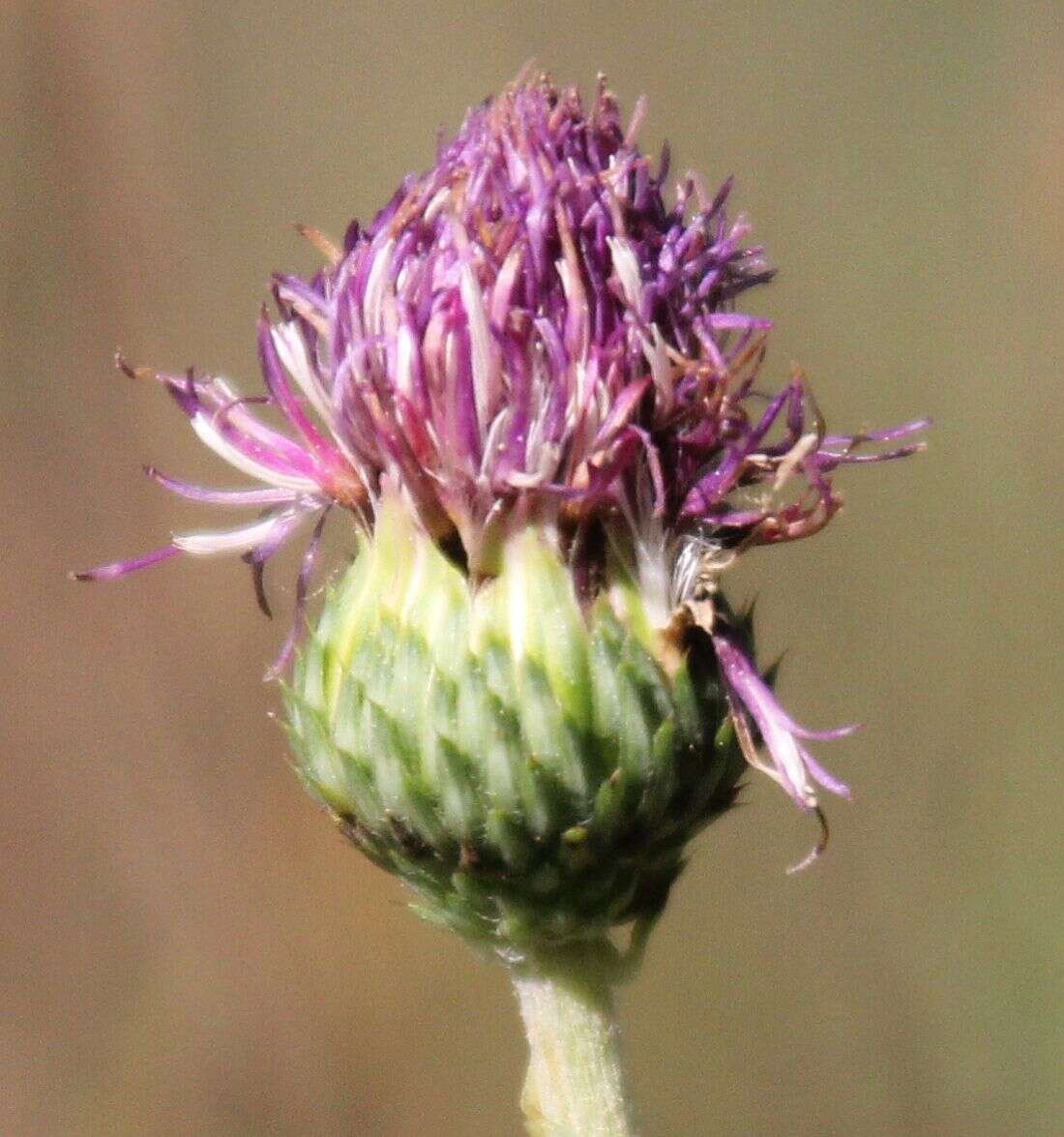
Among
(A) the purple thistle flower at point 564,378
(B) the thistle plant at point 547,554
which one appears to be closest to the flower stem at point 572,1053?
(B) the thistle plant at point 547,554

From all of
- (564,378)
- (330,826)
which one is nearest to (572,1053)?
(564,378)

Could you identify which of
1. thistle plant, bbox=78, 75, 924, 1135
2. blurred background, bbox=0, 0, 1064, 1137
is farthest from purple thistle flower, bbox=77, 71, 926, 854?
blurred background, bbox=0, 0, 1064, 1137

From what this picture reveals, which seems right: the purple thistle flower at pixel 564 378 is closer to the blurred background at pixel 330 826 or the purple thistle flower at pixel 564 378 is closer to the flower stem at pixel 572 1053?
the flower stem at pixel 572 1053

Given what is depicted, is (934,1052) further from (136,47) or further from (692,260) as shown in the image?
(136,47)

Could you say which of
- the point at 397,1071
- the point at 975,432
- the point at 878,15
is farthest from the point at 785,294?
the point at 397,1071

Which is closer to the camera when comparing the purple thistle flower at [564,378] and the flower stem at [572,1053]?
the purple thistle flower at [564,378]

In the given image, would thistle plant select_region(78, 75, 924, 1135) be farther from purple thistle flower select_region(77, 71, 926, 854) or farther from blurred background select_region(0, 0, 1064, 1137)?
blurred background select_region(0, 0, 1064, 1137)
